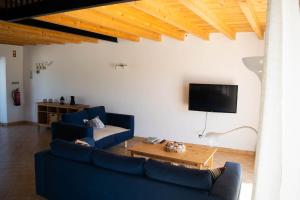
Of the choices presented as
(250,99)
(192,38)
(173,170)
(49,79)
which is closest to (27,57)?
(49,79)

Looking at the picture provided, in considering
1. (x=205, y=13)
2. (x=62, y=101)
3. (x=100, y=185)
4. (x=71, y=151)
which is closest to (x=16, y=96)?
(x=62, y=101)

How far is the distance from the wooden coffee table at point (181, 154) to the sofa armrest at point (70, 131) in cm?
92

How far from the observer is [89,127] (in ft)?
14.3

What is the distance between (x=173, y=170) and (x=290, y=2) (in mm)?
1643

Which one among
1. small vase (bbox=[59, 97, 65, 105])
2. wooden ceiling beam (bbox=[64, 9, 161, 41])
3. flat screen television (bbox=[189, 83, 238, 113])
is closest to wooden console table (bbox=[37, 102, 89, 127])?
small vase (bbox=[59, 97, 65, 105])

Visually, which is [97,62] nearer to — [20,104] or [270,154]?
[20,104]

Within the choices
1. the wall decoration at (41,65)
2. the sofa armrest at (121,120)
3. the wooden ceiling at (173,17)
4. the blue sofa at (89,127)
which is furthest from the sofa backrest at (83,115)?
the wall decoration at (41,65)

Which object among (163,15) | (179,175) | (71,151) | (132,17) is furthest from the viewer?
(132,17)

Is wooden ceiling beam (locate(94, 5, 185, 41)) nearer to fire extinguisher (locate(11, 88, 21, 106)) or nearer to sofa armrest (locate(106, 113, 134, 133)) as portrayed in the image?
sofa armrest (locate(106, 113, 134, 133))

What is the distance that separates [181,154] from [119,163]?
160cm

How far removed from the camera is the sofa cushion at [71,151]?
8.54ft

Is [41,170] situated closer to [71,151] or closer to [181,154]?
[71,151]

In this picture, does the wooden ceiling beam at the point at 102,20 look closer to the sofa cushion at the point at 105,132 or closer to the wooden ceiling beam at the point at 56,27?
the wooden ceiling beam at the point at 56,27

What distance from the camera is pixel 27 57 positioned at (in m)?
7.84
